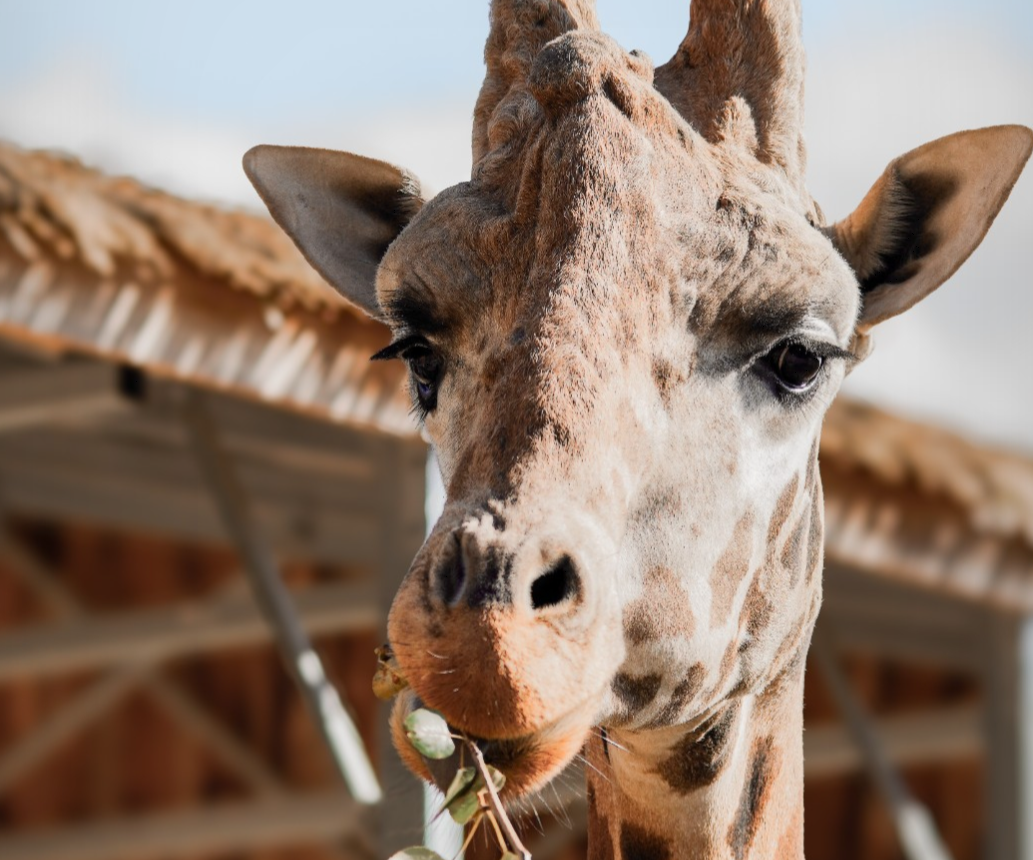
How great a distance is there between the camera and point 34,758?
13.0 meters

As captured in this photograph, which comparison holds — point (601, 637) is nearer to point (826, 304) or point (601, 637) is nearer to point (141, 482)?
point (826, 304)

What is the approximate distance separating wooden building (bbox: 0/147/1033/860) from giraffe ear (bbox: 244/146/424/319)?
1.39 meters

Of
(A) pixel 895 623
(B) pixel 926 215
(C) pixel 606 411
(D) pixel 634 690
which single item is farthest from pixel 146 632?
(C) pixel 606 411

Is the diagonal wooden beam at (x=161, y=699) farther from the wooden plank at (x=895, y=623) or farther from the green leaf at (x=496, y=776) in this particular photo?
the green leaf at (x=496, y=776)

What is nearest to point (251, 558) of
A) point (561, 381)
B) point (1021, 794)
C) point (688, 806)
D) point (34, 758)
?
point (1021, 794)

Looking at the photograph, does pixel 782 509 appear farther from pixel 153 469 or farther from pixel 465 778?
pixel 153 469

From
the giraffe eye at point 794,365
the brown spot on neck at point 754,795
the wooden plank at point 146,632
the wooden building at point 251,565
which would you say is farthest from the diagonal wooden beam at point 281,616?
the wooden plank at point 146,632

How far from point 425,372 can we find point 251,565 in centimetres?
440

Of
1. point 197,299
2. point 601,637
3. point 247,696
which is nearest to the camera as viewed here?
point 601,637

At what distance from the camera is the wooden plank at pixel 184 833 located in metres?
12.8

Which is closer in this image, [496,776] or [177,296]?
[496,776]

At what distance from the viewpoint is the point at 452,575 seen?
2.71m

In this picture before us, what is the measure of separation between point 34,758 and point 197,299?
7.73m

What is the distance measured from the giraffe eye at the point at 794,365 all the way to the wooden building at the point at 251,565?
1.83m
